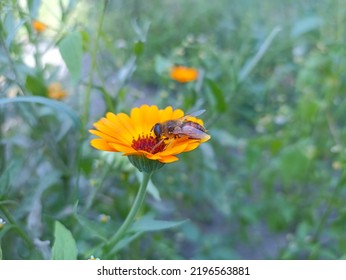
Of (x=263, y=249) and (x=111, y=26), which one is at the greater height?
(x=111, y=26)

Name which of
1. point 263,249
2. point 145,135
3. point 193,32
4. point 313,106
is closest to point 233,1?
point 193,32

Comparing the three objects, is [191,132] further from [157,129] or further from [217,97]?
[217,97]

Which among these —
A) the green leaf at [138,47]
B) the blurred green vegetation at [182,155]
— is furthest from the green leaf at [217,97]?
the green leaf at [138,47]

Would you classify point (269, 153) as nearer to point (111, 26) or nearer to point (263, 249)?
point (263, 249)

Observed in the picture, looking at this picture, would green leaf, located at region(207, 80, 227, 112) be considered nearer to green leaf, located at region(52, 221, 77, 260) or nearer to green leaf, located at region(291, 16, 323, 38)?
green leaf, located at region(52, 221, 77, 260)

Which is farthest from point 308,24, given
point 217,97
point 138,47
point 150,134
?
point 150,134

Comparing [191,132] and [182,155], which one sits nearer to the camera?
[191,132]
